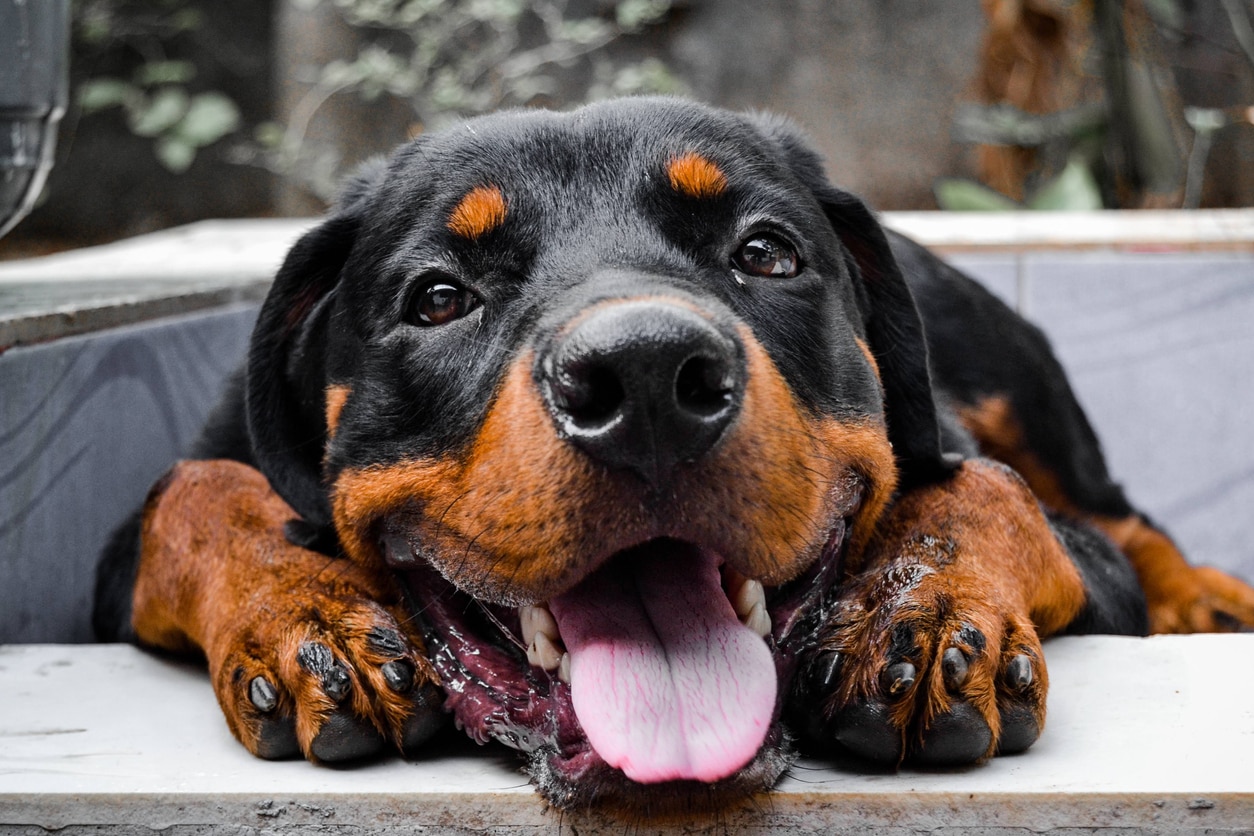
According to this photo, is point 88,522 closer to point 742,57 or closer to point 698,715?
point 698,715

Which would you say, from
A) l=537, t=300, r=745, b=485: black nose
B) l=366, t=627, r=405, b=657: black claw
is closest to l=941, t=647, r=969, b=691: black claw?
l=537, t=300, r=745, b=485: black nose

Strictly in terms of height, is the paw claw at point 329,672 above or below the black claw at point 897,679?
below

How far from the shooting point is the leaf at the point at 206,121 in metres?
10.9

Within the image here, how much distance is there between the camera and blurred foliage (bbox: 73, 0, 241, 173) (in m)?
10.9

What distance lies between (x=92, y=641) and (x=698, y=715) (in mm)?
2228

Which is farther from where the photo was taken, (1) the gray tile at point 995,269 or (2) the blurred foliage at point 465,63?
(2) the blurred foliage at point 465,63

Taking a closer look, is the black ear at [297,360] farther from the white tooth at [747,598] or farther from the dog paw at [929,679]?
the dog paw at [929,679]

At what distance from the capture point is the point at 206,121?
1089 cm

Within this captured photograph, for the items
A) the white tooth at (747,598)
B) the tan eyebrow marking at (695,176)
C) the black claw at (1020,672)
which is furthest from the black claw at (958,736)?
the tan eyebrow marking at (695,176)

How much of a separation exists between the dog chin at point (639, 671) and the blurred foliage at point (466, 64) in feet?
25.6

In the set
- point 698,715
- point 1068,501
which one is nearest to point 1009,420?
point 1068,501

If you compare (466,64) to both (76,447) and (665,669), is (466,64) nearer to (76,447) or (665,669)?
(76,447)

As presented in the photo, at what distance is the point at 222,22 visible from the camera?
445 inches

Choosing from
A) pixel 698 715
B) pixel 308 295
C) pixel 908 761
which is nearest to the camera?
pixel 698 715
